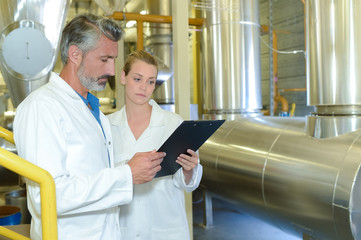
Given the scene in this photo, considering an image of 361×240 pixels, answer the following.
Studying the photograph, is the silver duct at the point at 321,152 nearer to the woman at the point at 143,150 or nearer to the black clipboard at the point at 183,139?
the woman at the point at 143,150

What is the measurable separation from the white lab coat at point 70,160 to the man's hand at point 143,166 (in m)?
0.03

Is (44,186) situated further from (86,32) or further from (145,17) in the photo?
(145,17)

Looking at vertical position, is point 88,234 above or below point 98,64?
below

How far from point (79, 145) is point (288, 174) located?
1289 millimetres

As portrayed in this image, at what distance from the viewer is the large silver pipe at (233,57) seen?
2912mm

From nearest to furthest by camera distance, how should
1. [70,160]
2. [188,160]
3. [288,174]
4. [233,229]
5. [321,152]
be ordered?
[70,160], [188,160], [321,152], [288,174], [233,229]

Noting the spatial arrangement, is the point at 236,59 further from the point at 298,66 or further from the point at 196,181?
the point at 298,66

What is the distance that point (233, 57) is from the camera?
290cm

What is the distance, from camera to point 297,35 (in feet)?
17.2

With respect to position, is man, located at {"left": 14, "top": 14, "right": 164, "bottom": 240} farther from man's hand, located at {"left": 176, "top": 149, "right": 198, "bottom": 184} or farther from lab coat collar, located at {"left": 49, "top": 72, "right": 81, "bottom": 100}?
man's hand, located at {"left": 176, "top": 149, "right": 198, "bottom": 184}

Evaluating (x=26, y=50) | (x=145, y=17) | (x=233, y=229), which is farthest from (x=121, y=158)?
(x=145, y=17)

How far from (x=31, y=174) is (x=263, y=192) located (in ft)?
5.23

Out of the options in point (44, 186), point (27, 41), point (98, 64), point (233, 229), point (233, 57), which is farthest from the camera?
point (233, 229)

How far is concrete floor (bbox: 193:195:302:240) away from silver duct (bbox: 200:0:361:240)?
677 mm
